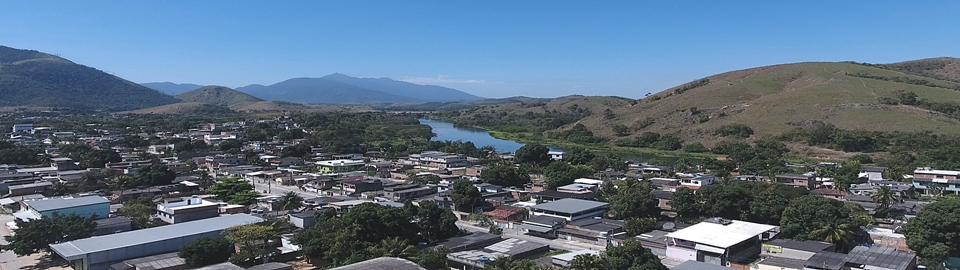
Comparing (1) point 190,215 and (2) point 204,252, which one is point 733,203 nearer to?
(2) point 204,252

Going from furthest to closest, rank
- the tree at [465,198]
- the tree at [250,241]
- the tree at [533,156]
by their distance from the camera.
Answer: the tree at [533,156]
the tree at [465,198]
the tree at [250,241]

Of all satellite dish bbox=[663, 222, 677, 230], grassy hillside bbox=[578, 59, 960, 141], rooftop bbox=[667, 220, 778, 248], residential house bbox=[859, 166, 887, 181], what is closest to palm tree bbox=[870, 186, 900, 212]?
rooftop bbox=[667, 220, 778, 248]

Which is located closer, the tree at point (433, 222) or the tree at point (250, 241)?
Result: the tree at point (250, 241)

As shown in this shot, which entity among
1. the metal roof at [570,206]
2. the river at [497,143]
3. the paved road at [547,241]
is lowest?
the paved road at [547,241]

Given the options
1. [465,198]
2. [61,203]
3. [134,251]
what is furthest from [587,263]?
[61,203]

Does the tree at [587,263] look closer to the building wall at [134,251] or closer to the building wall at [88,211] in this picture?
the building wall at [134,251]

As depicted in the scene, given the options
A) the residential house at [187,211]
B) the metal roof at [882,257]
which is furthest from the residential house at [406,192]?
the metal roof at [882,257]

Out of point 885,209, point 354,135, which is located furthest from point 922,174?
point 354,135

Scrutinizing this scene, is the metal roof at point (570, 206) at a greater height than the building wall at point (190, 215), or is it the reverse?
the metal roof at point (570, 206)
